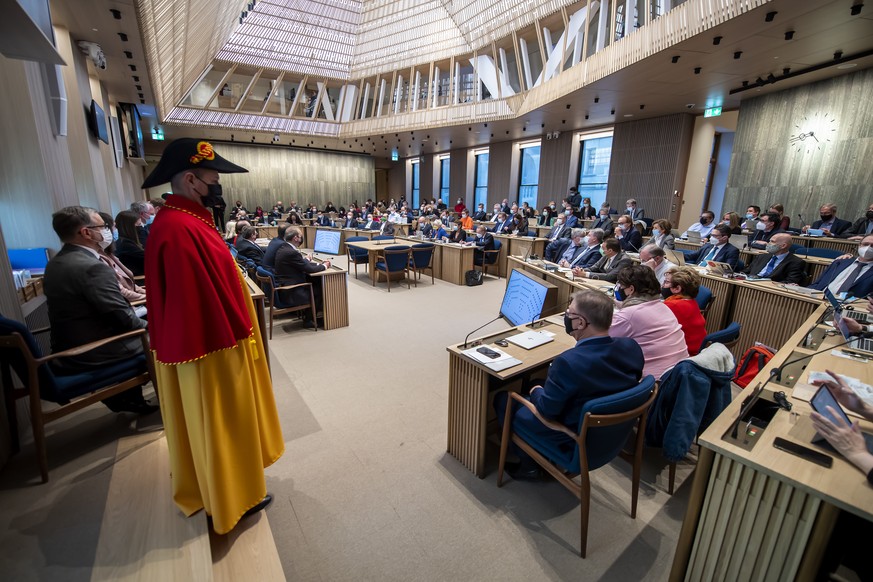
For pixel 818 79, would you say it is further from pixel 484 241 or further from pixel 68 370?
pixel 68 370

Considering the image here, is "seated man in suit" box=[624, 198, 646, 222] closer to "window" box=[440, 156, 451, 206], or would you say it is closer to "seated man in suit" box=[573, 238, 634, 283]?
"seated man in suit" box=[573, 238, 634, 283]

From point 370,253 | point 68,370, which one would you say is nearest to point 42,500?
point 68,370

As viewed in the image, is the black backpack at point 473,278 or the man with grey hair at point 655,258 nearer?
the man with grey hair at point 655,258

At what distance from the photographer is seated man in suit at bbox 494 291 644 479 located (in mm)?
1737

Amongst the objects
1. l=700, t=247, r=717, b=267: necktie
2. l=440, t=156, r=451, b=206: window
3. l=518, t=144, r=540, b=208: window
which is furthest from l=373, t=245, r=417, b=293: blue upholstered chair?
l=440, t=156, r=451, b=206: window

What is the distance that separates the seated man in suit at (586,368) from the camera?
174cm

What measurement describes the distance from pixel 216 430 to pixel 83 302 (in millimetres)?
1536

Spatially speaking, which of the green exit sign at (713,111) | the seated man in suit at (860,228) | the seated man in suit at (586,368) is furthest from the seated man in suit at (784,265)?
the green exit sign at (713,111)

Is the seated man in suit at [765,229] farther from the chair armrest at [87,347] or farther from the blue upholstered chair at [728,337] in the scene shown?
the chair armrest at [87,347]

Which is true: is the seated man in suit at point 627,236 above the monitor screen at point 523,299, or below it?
above

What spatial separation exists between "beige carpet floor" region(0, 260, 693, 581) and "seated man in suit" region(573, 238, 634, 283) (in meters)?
2.48

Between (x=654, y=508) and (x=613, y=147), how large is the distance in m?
11.8

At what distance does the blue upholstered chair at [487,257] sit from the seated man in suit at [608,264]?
10.8ft

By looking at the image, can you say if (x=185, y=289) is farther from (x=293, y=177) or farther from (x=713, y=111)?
(x=293, y=177)
